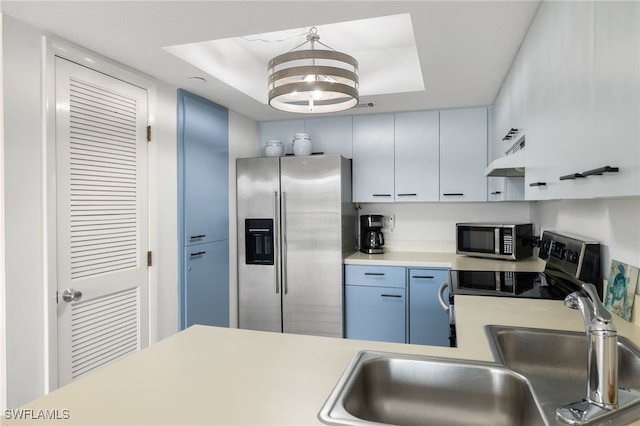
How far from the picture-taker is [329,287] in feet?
11.0

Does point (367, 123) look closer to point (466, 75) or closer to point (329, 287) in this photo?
point (466, 75)

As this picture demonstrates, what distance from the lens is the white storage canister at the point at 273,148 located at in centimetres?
359

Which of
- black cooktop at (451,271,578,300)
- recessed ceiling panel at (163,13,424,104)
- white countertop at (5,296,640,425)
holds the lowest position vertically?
white countertop at (5,296,640,425)

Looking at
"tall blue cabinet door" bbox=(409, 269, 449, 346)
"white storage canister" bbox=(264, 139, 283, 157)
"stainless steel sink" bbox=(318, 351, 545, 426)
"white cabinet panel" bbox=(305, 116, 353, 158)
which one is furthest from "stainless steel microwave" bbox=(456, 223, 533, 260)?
"stainless steel sink" bbox=(318, 351, 545, 426)

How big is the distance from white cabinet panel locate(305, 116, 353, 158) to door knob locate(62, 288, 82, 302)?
7.56ft

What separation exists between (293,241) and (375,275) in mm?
751

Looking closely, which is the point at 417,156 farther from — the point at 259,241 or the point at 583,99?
the point at 583,99

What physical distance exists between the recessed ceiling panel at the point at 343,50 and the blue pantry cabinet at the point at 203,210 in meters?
0.40

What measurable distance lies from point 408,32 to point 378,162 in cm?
125

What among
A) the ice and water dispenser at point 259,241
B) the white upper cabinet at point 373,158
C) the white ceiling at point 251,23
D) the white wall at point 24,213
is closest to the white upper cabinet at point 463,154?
the white upper cabinet at point 373,158

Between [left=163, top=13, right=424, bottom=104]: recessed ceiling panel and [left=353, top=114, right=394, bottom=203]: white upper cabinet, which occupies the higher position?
[left=163, top=13, right=424, bottom=104]: recessed ceiling panel

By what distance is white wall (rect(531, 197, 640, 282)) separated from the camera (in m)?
1.45

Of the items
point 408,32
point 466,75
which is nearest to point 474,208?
point 466,75

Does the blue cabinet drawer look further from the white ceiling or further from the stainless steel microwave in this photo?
the white ceiling
